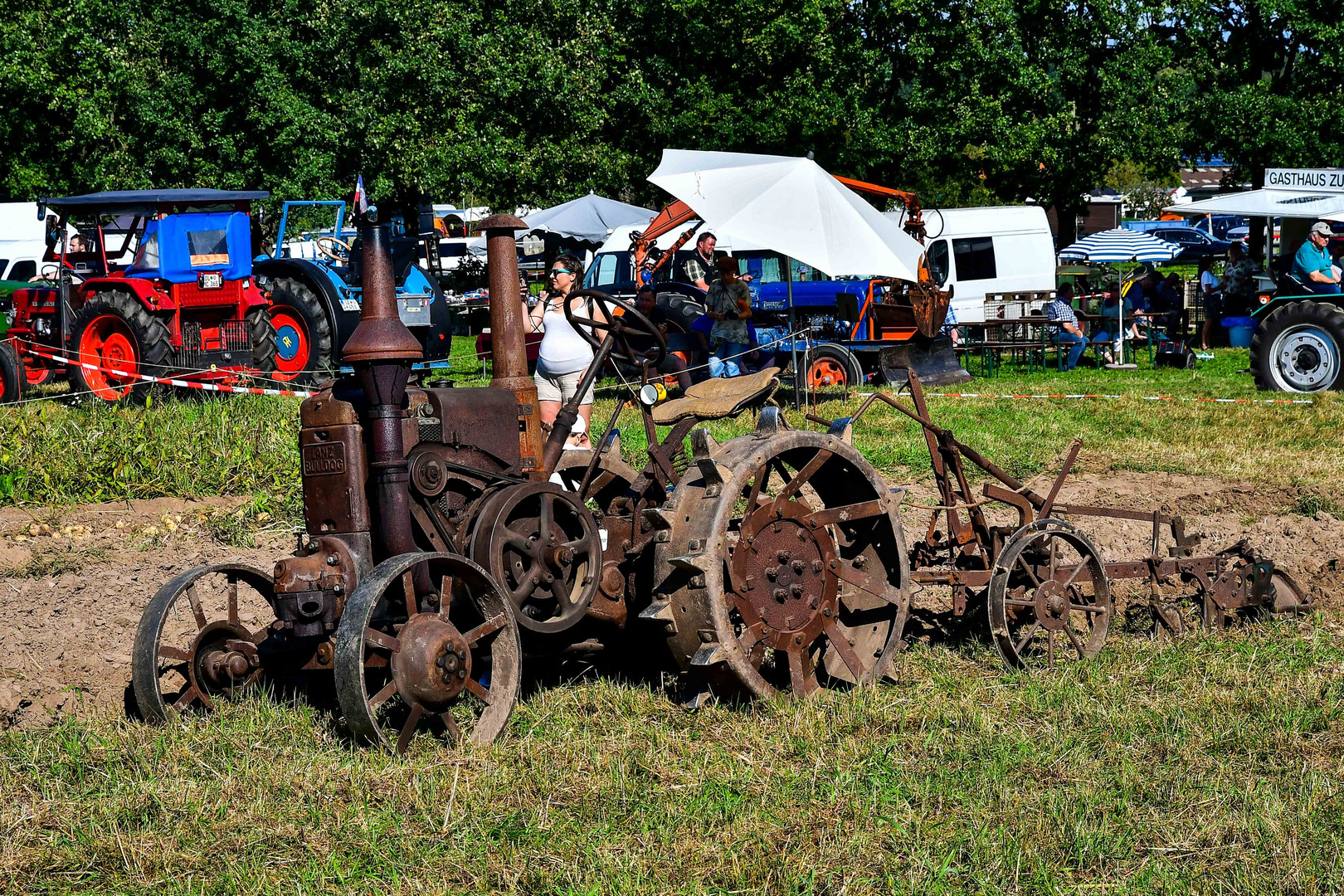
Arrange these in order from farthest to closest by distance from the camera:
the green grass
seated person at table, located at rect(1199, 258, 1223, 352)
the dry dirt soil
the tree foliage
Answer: the tree foliage → seated person at table, located at rect(1199, 258, 1223, 352) → the dry dirt soil → the green grass

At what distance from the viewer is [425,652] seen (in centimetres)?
Answer: 416

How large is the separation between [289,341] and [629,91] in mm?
13192

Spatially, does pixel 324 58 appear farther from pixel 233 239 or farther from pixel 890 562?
pixel 890 562

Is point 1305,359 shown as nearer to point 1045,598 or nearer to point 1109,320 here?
point 1109,320

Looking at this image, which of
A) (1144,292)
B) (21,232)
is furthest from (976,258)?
(21,232)

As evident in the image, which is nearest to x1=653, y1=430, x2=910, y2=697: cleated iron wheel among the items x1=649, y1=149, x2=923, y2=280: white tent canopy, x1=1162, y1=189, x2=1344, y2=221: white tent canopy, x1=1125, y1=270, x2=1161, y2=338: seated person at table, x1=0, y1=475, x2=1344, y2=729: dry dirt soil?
x1=0, y1=475, x2=1344, y2=729: dry dirt soil

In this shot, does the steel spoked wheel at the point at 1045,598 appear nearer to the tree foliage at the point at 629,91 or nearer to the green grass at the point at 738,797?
the green grass at the point at 738,797

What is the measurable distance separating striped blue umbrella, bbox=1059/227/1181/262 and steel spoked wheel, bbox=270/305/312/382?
13.3 m

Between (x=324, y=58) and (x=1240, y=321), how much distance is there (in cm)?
2041

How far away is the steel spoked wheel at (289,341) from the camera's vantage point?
1487 centimetres

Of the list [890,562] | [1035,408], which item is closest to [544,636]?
[890,562]

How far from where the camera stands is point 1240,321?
51.0 feet

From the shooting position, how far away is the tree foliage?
2480cm

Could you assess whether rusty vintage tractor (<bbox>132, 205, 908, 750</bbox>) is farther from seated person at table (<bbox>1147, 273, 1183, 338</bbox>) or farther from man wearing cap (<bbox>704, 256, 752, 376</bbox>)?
seated person at table (<bbox>1147, 273, 1183, 338</bbox>)
